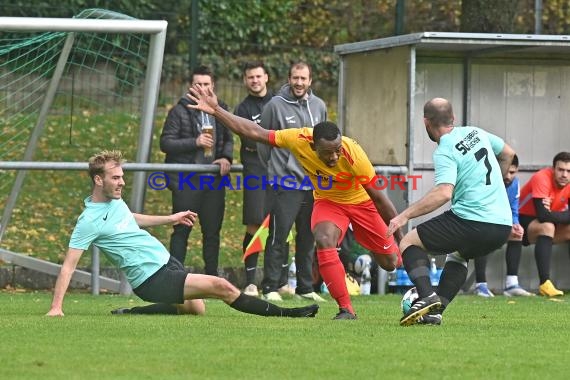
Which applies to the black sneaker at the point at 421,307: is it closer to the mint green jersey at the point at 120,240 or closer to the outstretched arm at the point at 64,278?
the mint green jersey at the point at 120,240

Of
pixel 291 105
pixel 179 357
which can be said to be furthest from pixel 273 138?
pixel 179 357

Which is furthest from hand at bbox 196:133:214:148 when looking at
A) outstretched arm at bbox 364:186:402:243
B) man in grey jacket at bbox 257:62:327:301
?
outstretched arm at bbox 364:186:402:243

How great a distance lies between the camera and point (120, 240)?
1054 centimetres

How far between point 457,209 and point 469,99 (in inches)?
241

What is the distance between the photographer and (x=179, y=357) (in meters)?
7.72

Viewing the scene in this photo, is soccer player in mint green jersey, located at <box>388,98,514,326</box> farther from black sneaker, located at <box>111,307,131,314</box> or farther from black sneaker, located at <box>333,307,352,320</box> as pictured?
black sneaker, located at <box>111,307,131,314</box>

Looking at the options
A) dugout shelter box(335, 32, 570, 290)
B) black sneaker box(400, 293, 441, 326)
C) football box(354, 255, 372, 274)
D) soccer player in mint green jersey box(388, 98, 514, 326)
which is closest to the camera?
black sneaker box(400, 293, 441, 326)

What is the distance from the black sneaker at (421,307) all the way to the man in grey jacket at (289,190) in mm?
3416

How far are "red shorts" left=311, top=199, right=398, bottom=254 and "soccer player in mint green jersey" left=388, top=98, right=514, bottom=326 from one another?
1.01m

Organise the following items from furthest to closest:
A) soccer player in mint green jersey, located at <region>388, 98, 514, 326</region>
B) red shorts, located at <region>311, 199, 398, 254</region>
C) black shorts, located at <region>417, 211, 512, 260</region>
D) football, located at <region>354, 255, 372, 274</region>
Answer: football, located at <region>354, 255, 372, 274</region>, red shorts, located at <region>311, 199, 398, 254</region>, black shorts, located at <region>417, 211, 512, 260</region>, soccer player in mint green jersey, located at <region>388, 98, 514, 326</region>

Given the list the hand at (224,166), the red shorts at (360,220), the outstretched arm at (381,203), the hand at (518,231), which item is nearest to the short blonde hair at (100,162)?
the red shorts at (360,220)

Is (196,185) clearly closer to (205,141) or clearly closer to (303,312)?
(205,141)

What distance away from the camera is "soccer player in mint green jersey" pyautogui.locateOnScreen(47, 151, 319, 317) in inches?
408

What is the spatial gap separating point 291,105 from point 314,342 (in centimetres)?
510
